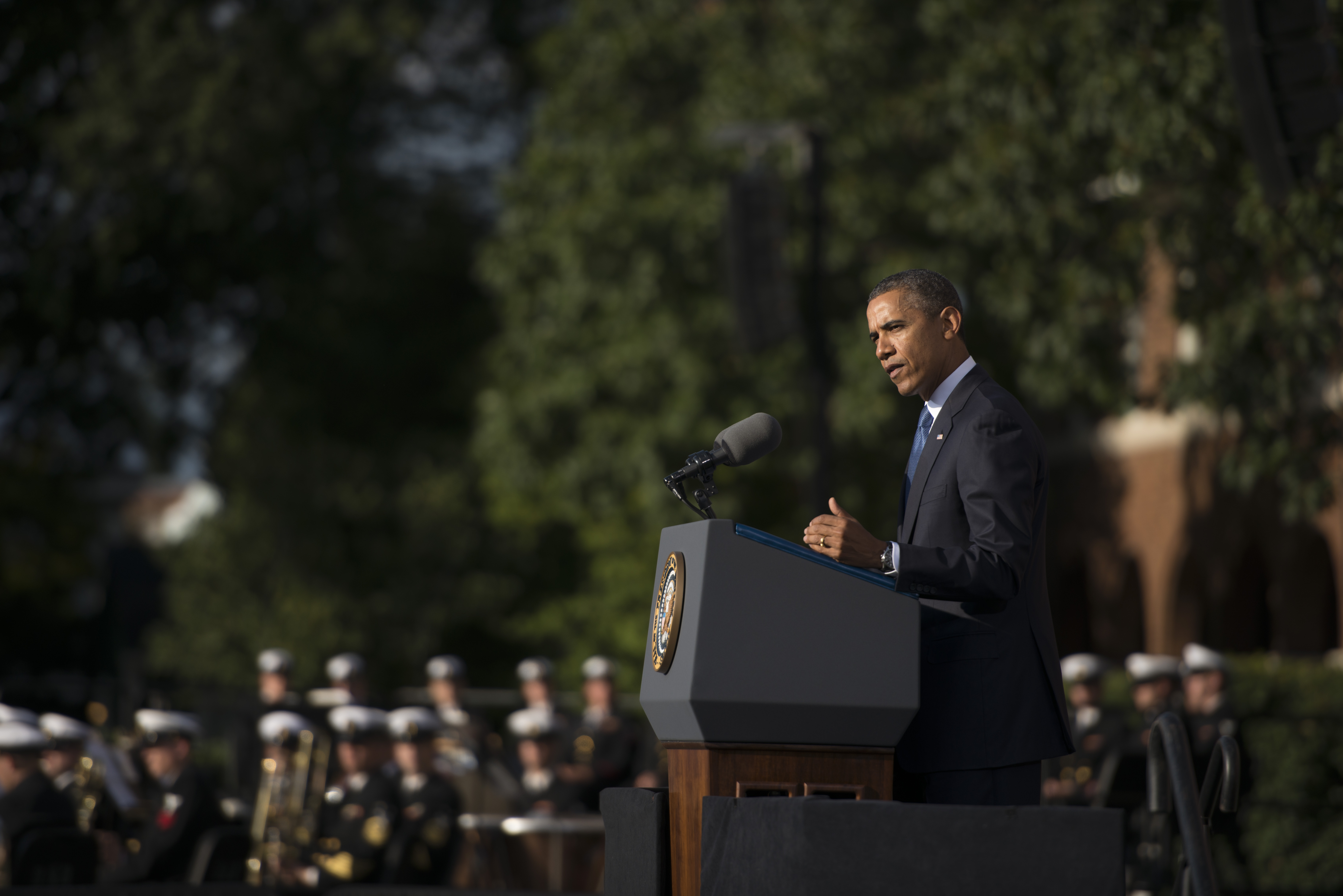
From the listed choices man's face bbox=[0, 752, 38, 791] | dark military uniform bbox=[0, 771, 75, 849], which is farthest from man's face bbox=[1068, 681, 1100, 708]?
man's face bbox=[0, 752, 38, 791]

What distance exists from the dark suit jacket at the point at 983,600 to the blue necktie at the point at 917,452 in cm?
8

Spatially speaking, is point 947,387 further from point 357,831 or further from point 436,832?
point 357,831

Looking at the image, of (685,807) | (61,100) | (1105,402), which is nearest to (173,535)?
(61,100)

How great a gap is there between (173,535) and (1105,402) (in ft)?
78.1

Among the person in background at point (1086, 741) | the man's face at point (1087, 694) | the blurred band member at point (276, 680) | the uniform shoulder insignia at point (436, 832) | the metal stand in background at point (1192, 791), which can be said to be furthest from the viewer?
the blurred band member at point (276, 680)

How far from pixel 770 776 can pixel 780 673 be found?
234mm

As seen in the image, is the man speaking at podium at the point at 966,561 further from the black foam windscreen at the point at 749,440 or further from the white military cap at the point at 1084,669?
the white military cap at the point at 1084,669

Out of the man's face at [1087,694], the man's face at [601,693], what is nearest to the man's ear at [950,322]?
the man's face at [1087,694]

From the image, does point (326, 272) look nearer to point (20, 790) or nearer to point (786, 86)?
point (786, 86)

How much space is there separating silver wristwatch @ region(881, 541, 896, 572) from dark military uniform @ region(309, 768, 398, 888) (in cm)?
755

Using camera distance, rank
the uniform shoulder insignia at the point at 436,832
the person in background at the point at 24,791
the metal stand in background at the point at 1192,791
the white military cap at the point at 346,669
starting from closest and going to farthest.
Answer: the metal stand in background at the point at 1192,791
the person in background at the point at 24,791
the uniform shoulder insignia at the point at 436,832
the white military cap at the point at 346,669

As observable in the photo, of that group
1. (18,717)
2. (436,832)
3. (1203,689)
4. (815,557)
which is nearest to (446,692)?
(436,832)

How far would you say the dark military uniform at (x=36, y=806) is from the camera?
9.16 metres

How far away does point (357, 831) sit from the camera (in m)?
11.2
